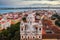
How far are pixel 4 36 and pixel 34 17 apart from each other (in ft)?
1.07

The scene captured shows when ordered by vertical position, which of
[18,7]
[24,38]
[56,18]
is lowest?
[24,38]

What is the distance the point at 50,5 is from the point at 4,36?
514 mm

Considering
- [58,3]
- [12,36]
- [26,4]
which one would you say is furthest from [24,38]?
[58,3]

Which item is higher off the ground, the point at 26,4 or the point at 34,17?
the point at 26,4

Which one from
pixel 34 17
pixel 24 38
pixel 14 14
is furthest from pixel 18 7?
pixel 24 38

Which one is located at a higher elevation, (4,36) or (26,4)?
(26,4)

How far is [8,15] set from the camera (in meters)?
1.47

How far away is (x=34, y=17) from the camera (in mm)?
1461

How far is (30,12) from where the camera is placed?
1.47m

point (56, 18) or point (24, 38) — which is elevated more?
point (56, 18)

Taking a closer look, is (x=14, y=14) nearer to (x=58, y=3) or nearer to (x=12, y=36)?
(x=12, y=36)

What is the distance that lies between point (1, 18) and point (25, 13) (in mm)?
229

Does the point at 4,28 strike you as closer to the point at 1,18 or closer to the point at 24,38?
the point at 1,18

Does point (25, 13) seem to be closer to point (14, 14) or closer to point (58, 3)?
point (14, 14)
